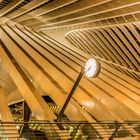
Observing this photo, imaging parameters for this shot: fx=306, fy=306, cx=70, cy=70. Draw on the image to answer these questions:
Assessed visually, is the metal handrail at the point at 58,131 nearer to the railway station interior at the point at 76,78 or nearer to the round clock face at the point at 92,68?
the railway station interior at the point at 76,78

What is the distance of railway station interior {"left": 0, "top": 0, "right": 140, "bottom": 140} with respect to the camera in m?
5.61

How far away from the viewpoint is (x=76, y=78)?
7.35 metres

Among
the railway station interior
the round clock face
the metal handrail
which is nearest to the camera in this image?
the round clock face

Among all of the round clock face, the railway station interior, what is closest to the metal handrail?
the railway station interior

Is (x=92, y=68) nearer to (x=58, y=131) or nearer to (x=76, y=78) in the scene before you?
(x=58, y=131)

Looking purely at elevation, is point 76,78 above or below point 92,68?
below

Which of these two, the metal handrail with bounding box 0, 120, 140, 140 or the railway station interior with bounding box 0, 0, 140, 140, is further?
the railway station interior with bounding box 0, 0, 140, 140

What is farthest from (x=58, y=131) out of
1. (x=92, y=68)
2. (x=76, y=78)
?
(x=76, y=78)

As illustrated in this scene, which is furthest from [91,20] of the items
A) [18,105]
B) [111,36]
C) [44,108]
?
[44,108]

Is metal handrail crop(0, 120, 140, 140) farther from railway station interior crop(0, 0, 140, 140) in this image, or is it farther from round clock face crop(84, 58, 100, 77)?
round clock face crop(84, 58, 100, 77)

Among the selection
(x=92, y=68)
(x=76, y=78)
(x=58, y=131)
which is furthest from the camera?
(x=76, y=78)

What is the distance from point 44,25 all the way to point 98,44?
11.7ft

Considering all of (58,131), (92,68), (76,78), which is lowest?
(58,131)

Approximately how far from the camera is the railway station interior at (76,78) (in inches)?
221
